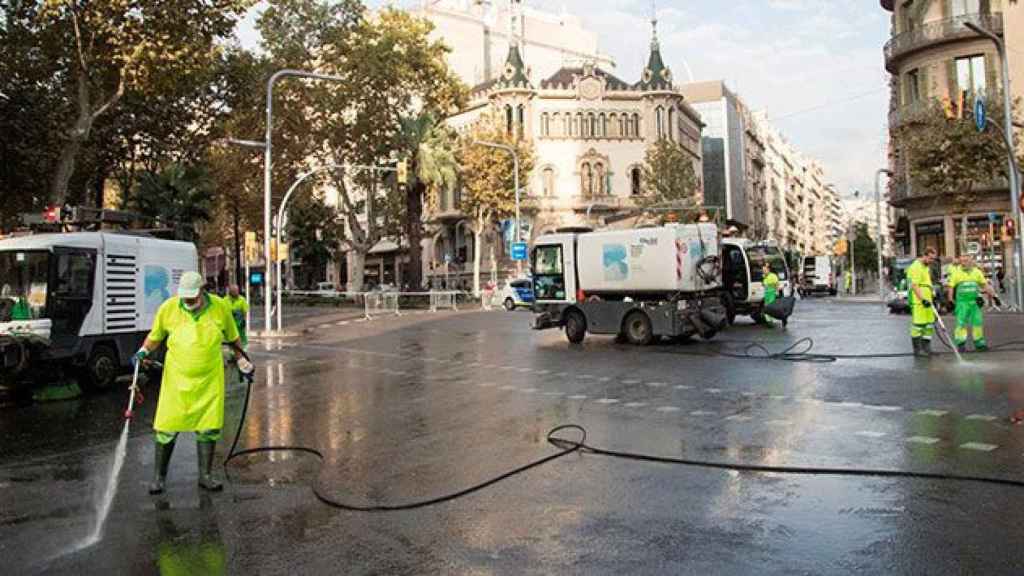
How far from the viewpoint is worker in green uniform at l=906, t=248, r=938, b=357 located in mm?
13719

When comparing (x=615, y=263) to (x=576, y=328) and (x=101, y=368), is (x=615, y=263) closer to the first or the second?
(x=576, y=328)

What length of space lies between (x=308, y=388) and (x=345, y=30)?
3511 centimetres

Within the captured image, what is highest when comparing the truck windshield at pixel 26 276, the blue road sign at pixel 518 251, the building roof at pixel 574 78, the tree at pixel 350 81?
the building roof at pixel 574 78

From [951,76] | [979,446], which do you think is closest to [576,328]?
[979,446]

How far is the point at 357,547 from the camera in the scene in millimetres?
4828

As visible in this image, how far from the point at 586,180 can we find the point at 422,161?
65.2ft

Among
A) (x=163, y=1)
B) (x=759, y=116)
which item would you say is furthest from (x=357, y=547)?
(x=759, y=116)

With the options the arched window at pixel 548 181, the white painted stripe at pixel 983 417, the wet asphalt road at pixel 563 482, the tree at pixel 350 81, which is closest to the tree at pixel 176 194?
Answer: the tree at pixel 350 81

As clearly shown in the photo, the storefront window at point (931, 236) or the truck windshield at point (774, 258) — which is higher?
the storefront window at point (931, 236)

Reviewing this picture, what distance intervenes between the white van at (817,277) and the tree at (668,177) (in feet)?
37.3

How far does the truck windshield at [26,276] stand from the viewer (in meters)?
12.2

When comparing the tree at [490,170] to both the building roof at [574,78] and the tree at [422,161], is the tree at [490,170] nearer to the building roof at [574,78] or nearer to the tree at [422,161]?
the tree at [422,161]

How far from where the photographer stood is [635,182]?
2441 inches

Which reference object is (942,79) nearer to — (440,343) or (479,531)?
(440,343)
